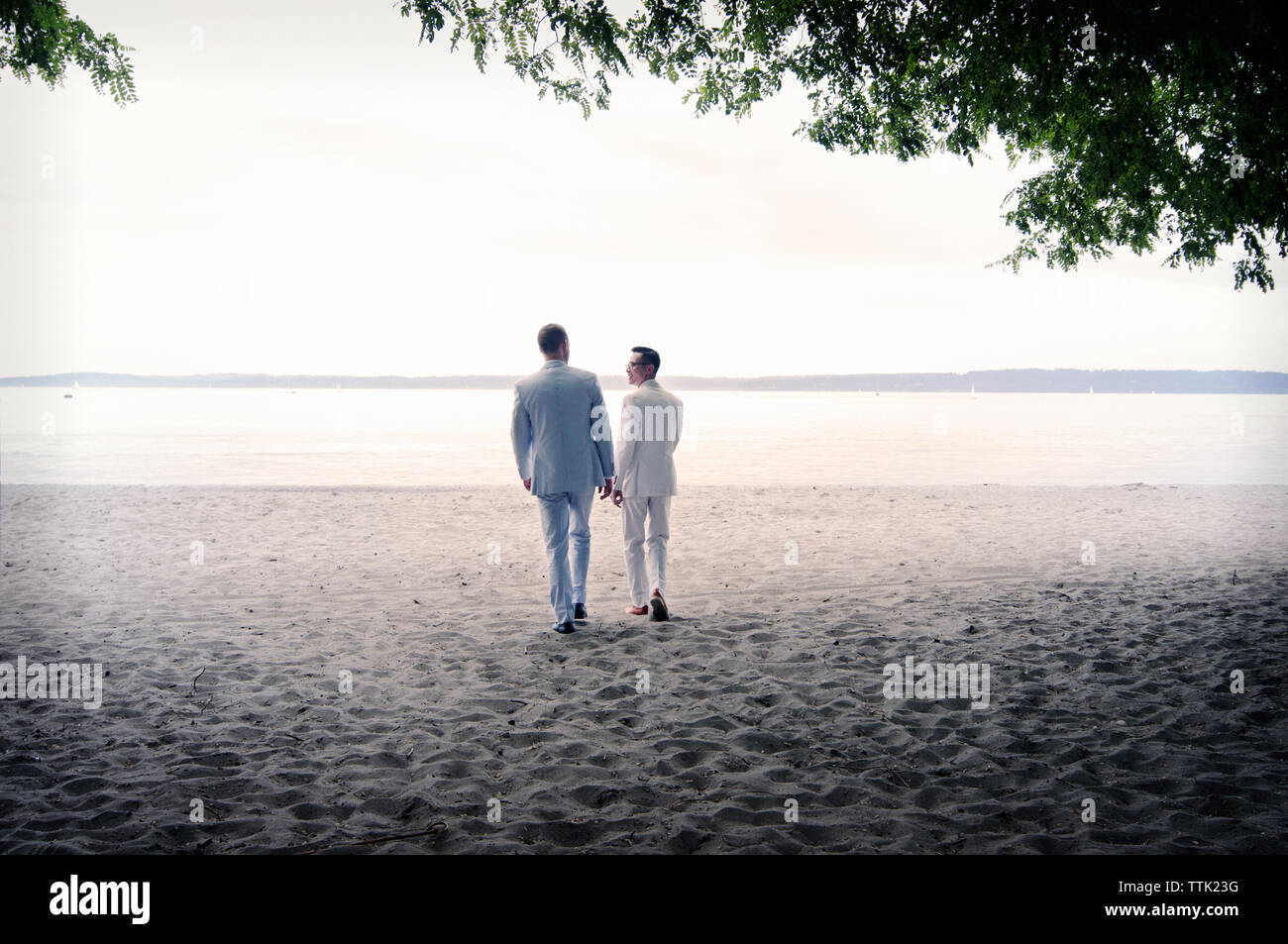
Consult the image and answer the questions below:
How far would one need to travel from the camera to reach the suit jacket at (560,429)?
6.98 meters

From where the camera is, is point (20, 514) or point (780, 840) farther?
point (20, 514)

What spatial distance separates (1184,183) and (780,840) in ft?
24.4

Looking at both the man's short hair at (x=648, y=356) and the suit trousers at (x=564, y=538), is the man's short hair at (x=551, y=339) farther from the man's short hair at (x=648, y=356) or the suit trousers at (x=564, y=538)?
the suit trousers at (x=564, y=538)

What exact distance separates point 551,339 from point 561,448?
946 mm

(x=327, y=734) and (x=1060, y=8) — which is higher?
(x=1060, y=8)

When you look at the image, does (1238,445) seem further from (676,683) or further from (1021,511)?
(676,683)

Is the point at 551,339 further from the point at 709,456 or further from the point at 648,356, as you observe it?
the point at 709,456

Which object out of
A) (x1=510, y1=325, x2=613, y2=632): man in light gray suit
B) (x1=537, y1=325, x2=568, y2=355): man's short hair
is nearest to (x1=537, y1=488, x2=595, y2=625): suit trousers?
(x1=510, y1=325, x2=613, y2=632): man in light gray suit

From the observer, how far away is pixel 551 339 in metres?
7.20

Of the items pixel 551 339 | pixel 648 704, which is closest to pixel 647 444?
pixel 551 339

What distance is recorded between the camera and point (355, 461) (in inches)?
1073

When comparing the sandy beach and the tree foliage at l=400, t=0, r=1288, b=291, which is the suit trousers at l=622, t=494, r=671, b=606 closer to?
the sandy beach

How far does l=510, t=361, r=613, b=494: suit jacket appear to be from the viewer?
698 cm
